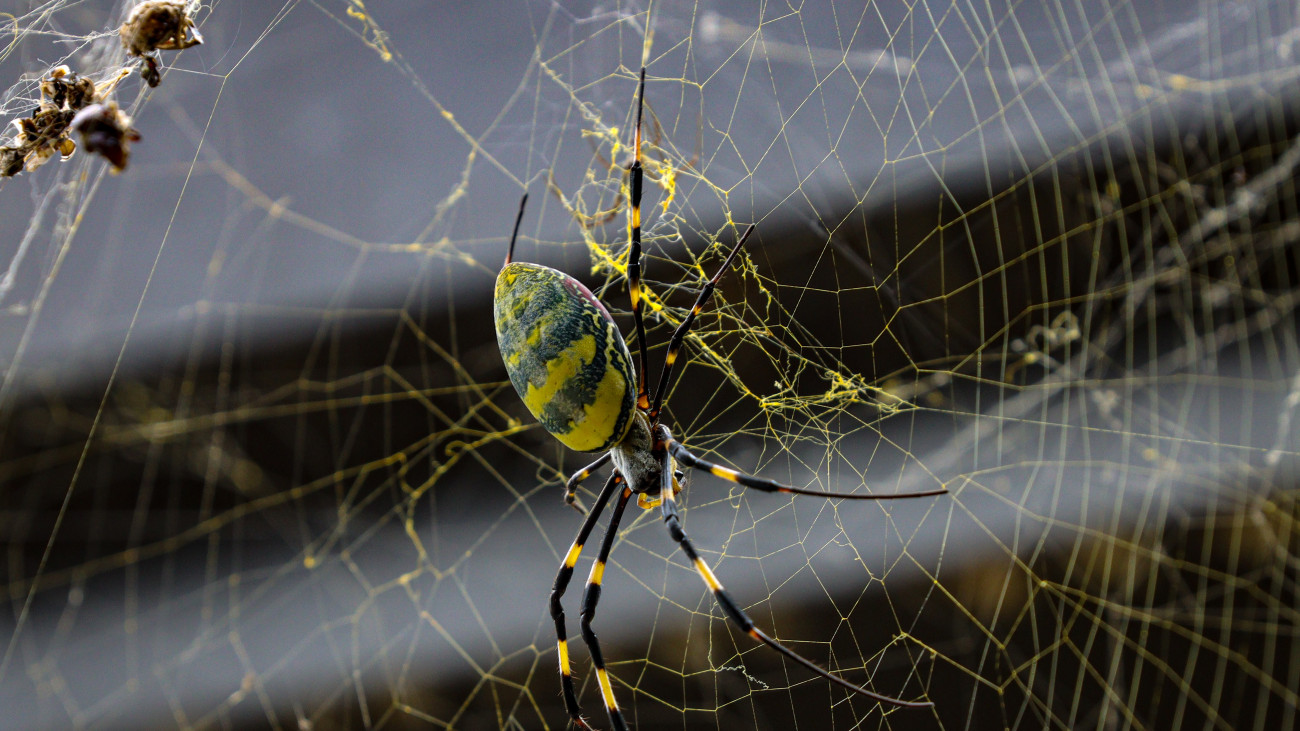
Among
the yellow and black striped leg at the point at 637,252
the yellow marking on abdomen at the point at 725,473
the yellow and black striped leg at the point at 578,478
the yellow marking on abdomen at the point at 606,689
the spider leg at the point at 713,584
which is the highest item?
the yellow and black striped leg at the point at 637,252

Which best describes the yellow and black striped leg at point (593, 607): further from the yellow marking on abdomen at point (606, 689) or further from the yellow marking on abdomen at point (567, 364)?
the yellow marking on abdomen at point (567, 364)

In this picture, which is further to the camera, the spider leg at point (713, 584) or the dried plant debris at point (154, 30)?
the spider leg at point (713, 584)

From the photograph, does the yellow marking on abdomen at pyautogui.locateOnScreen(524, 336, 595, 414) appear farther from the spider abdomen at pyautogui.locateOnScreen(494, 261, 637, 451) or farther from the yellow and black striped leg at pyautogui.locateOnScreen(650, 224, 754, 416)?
the yellow and black striped leg at pyautogui.locateOnScreen(650, 224, 754, 416)

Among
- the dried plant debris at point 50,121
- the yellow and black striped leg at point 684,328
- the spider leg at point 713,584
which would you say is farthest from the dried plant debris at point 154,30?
the spider leg at point 713,584

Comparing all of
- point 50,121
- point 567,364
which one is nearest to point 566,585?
point 567,364

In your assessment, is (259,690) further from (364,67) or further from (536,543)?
(364,67)

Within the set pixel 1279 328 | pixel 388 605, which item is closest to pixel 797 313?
pixel 1279 328

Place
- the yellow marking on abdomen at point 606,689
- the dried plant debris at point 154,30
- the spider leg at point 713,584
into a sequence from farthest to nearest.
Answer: the yellow marking on abdomen at point 606,689 < the spider leg at point 713,584 < the dried plant debris at point 154,30
